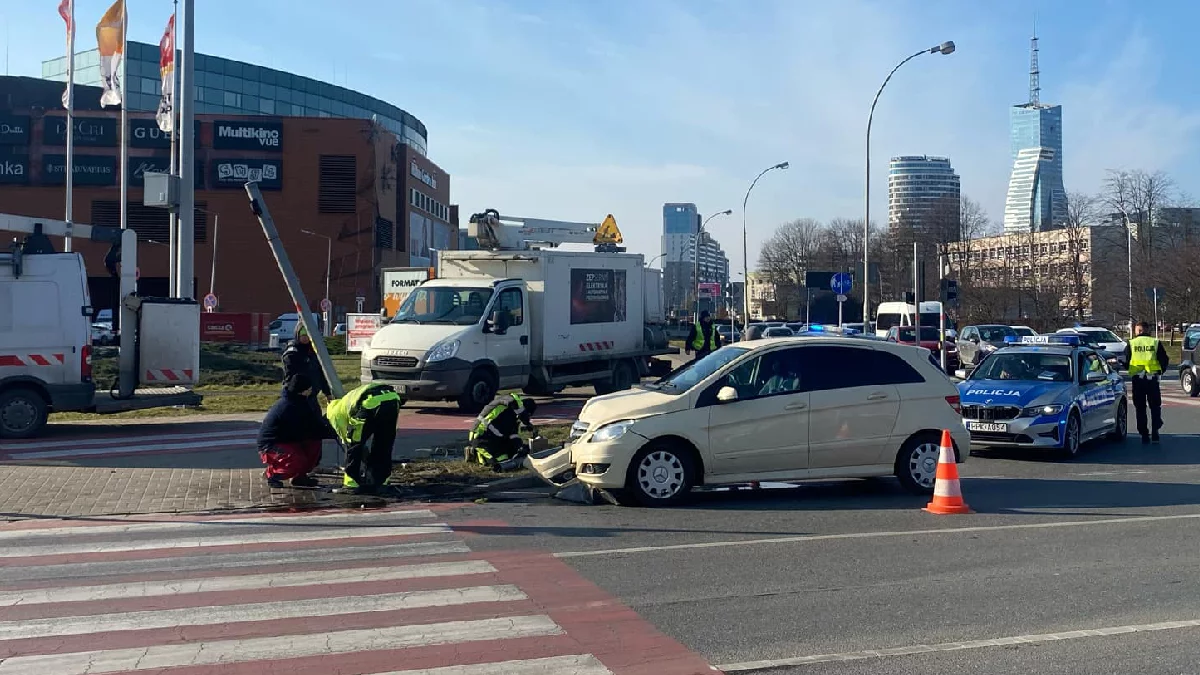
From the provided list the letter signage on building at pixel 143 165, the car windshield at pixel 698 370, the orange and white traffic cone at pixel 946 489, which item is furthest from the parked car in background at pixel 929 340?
the letter signage on building at pixel 143 165

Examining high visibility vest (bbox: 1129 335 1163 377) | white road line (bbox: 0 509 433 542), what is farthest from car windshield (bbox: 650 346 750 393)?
high visibility vest (bbox: 1129 335 1163 377)

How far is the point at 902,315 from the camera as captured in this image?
1929 inches

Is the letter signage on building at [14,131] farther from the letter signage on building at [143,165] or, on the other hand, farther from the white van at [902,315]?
the white van at [902,315]

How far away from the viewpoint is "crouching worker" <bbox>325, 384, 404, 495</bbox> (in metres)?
10.8

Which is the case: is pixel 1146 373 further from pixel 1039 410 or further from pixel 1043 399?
pixel 1039 410

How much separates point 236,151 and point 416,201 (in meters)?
15.8


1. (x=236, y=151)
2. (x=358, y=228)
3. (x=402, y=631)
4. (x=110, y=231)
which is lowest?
(x=402, y=631)

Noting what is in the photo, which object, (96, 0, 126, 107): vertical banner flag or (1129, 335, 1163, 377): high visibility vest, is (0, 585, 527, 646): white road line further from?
(96, 0, 126, 107): vertical banner flag

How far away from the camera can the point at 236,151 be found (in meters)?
66.9

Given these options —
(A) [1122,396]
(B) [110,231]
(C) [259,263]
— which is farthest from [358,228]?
(A) [1122,396]

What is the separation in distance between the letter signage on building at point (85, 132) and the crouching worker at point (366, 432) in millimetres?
61682

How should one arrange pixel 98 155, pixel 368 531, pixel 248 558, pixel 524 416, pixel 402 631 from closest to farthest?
pixel 402 631 < pixel 248 558 < pixel 368 531 < pixel 524 416 < pixel 98 155

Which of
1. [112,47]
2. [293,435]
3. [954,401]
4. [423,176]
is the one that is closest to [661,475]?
[954,401]

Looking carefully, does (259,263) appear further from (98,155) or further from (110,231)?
(110,231)
